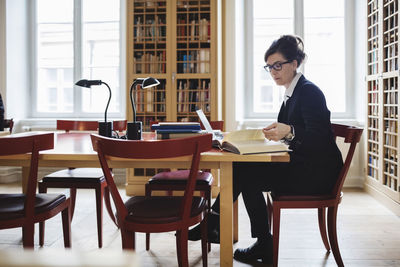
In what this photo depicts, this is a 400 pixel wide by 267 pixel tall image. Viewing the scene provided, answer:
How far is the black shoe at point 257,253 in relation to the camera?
7.79ft

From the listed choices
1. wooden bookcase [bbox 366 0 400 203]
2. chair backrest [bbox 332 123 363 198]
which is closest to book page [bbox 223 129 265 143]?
chair backrest [bbox 332 123 363 198]

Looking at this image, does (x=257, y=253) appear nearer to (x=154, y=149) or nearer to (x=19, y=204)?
(x=154, y=149)

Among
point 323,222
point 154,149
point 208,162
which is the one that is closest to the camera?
point 154,149

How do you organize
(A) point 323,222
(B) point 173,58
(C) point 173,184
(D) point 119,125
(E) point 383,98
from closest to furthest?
(A) point 323,222, (C) point 173,184, (D) point 119,125, (E) point 383,98, (B) point 173,58

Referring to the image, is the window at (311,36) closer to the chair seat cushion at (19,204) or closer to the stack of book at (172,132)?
the stack of book at (172,132)

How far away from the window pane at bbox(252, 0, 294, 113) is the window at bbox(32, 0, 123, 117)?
5.86 ft

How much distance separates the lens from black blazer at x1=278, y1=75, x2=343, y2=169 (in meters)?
2.15

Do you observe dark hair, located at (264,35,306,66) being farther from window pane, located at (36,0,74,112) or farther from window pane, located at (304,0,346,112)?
window pane, located at (36,0,74,112)

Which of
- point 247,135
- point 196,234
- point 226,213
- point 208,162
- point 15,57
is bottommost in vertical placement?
point 196,234

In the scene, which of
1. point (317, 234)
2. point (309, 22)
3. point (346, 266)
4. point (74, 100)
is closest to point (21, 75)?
point (74, 100)

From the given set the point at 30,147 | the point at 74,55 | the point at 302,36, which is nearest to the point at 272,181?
the point at 30,147

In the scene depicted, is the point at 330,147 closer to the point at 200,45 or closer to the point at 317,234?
the point at 317,234

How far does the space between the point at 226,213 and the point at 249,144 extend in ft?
1.12

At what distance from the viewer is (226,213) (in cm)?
192
